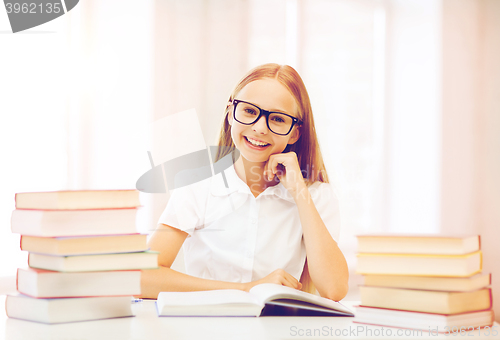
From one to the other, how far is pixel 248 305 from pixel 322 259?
426mm

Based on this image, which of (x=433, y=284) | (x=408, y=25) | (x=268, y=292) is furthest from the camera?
(x=408, y=25)

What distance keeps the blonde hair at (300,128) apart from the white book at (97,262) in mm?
733

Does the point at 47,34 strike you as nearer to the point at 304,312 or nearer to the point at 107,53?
the point at 107,53

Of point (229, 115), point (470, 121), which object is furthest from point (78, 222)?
point (470, 121)

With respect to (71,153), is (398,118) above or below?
above

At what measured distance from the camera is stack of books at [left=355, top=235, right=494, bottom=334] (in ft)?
2.13

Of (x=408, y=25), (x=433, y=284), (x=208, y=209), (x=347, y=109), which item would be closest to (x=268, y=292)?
(x=433, y=284)

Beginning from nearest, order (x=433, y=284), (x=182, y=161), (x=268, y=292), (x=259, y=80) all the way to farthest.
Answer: (x=433, y=284) < (x=268, y=292) < (x=259, y=80) < (x=182, y=161)

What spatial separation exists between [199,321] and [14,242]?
1.27 metres

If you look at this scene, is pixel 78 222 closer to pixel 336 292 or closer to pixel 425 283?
Result: pixel 425 283

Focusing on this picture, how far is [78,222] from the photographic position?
732 millimetres

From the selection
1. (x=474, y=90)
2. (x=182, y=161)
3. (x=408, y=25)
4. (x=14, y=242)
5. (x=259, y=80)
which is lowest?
(x=14, y=242)

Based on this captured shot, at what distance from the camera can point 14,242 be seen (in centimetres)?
174

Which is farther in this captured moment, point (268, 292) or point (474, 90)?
point (474, 90)
